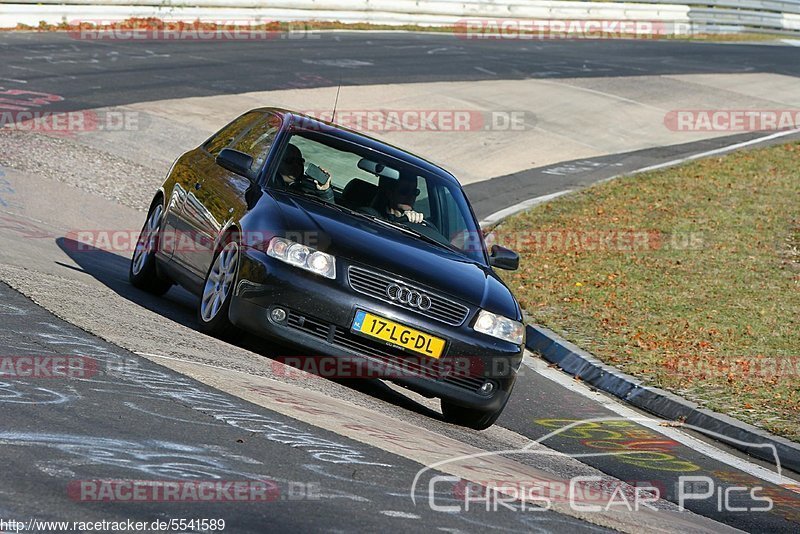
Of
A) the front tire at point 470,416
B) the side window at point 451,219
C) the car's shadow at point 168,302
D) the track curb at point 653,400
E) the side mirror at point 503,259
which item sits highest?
the side window at point 451,219

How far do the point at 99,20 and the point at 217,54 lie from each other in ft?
9.23

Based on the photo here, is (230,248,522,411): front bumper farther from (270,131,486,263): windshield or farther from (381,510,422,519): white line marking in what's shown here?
(381,510,422,519): white line marking

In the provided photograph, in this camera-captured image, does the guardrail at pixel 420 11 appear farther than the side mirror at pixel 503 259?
Yes

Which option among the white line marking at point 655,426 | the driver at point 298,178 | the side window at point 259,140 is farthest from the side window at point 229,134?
the white line marking at point 655,426

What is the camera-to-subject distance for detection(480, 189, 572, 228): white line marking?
1703 cm

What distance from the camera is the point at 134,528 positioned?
450 centimetres

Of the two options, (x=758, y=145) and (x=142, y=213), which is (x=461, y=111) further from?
(x=142, y=213)

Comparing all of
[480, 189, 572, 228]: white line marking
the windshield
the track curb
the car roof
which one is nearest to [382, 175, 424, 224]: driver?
the windshield

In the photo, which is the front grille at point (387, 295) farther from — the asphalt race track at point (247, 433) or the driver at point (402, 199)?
the driver at point (402, 199)

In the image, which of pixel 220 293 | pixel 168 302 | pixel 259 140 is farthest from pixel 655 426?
pixel 168 302

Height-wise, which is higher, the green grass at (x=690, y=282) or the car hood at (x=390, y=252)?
the car hood at (x=390, y=252)

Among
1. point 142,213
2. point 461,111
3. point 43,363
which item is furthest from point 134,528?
point 461,111

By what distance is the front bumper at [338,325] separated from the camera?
7691 millimetres

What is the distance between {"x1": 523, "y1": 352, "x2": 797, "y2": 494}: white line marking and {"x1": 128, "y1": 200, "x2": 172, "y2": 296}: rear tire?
3196 millimetres
